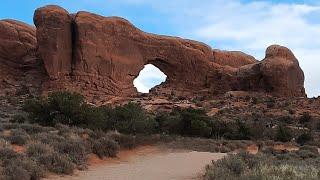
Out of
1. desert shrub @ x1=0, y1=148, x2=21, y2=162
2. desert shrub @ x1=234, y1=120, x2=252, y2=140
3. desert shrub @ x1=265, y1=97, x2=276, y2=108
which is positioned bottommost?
desert shrub @ x1=0, y1=148, x2=21, y2=162

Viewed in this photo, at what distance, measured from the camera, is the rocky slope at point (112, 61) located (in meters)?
52.5

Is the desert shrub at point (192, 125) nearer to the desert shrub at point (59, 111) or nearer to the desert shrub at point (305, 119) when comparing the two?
the desert shrub at point (59, 111)

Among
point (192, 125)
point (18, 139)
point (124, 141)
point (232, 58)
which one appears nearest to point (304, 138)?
point (192, 125)

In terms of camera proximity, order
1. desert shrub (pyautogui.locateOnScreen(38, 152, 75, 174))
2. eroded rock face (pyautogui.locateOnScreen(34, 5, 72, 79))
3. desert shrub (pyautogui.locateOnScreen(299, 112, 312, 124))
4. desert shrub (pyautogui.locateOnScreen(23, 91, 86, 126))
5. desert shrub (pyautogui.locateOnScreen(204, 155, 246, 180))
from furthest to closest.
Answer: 1. eroded rock face (pyautogui.locateOnScreen(34, 5, 72, 79))
2. desert shrub (pyautogui.locateOnScreen(299, 112, 312, 124))
3. desert shrub (pyautogui.locateOnScreen(23, 91, 86, 126))
4. desert shrub (pyautogui.locateOnScreen(38, 152, 75, 174))
5. desert shrub (pyautogui.locateOnScreen(204, 155, 246, 180))

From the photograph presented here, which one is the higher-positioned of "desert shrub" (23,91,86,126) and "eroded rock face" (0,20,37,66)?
"eroded rock face" (0,20,37,66)

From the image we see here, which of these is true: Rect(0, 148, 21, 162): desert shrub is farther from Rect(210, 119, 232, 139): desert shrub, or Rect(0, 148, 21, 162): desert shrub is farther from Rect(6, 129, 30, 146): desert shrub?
Rect(210, 119, 232, 139): desert shrub

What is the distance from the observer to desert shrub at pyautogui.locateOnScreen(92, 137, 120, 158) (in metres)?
18.5

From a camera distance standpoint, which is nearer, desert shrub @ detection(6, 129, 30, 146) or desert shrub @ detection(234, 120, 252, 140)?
desert shrub @ detection(6, 129, 30, 146)

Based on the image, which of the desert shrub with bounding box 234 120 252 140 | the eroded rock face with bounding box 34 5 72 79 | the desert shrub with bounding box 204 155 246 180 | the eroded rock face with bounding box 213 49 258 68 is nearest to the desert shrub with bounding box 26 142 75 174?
the desert shrub with bounding box 204 155 246 180

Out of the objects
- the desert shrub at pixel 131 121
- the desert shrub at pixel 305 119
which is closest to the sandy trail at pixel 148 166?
the desert shrub at pixel 131 121

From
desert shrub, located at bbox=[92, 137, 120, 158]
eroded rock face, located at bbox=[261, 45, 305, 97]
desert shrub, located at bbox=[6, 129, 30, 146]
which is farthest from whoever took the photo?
eroded rock face, located at bbox=[261, 45, 305, 97]

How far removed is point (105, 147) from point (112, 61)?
35809 millimetres

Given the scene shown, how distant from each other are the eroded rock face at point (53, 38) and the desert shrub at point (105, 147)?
1305 inches

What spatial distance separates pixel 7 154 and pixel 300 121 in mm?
34660
